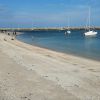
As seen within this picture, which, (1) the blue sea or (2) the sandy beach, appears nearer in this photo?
(2) the sandy beach

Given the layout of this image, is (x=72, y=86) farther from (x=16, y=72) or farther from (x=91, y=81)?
(x=16, y=72)

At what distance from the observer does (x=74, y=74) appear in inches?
651

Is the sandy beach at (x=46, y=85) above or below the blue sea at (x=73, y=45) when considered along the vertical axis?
above

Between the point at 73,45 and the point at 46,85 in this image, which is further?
the point at 73,45

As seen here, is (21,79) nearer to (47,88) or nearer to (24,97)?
(47,88)

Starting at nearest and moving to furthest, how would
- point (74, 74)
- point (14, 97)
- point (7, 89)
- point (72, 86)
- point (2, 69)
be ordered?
point (14, 97)
point (7, 89)
point (72, 86)
point (74, 74)
point (2, 69)

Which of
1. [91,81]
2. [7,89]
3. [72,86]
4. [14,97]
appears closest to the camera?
[14,97]

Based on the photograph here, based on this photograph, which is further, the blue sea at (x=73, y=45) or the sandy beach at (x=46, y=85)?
the blue sea at (x=73, y=45)

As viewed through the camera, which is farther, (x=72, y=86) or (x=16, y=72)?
(x=16, y=72)

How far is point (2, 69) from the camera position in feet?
57.9

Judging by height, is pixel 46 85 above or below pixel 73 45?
above

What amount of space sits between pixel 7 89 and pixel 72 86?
9.66 feet

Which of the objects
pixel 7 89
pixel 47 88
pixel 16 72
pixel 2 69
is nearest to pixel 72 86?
pixel 47 88

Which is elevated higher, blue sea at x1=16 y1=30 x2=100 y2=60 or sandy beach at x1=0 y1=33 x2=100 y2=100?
sandy beach at x1=0 y1=33 x2=100 y2=100
